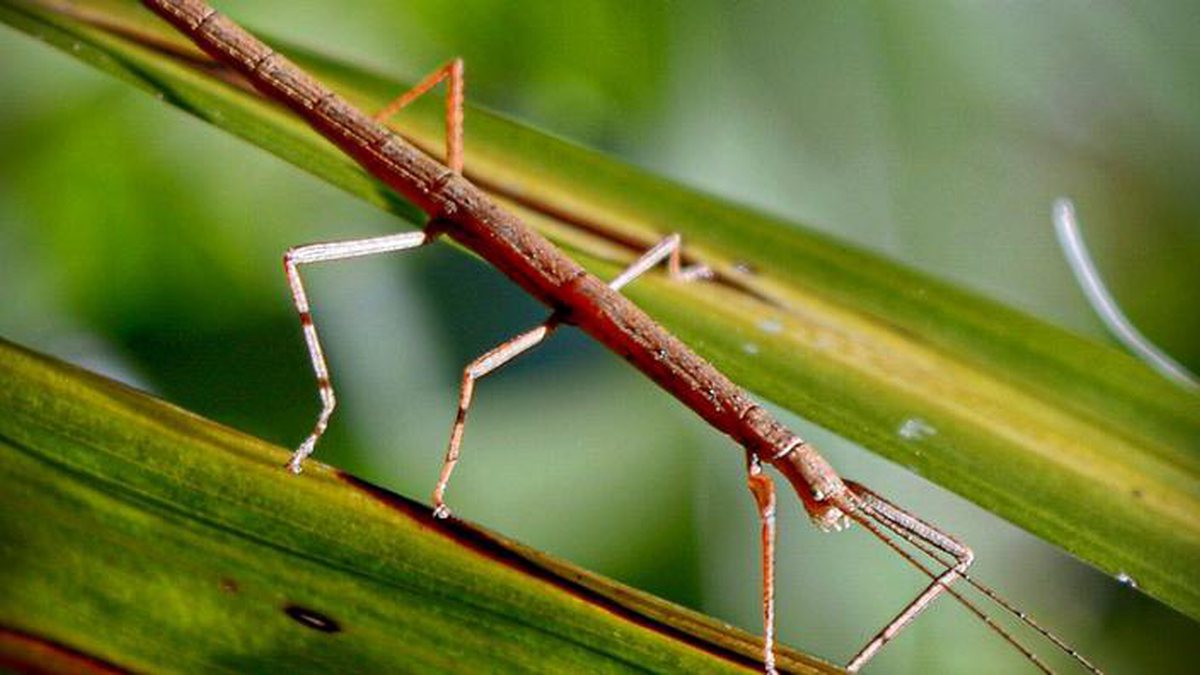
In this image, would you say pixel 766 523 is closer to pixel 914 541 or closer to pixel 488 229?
pixel 914 541

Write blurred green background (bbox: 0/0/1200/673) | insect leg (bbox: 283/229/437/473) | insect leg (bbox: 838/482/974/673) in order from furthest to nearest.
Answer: blurred green background (bbox: 0/0/1200/673)
insect leg (bbox: 283/229/437/473)
insect leg (bbox: 838/482/974/673)

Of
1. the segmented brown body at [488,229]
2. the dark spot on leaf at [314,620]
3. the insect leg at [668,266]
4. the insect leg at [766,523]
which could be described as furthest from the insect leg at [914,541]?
the dark spot on leaf at [314,620]

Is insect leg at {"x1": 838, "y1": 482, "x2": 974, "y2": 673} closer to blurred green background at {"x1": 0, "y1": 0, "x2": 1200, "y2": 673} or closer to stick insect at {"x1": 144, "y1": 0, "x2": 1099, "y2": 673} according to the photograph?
stick insect at {"x1": 144, "y1": 0, "x2": 1099, "y2": 673}

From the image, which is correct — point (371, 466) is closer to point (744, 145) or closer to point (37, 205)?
point (37, 205)

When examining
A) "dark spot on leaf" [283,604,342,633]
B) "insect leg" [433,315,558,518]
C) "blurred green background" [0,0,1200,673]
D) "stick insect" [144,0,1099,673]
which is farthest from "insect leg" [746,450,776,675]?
"blurred green background" [0,0,1200,673]

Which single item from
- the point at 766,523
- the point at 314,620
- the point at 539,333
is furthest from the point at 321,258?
the point at 314,620

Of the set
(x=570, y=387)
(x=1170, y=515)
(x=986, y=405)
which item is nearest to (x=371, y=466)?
(x=570, y=387)
